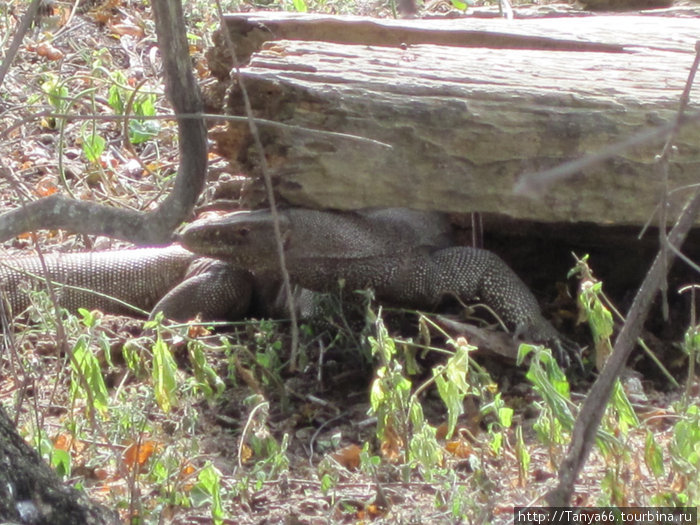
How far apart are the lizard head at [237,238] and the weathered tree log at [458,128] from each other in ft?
0.78

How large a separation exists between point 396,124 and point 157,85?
3338 mm

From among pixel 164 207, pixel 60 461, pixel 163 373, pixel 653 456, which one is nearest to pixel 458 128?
pixel 164 207

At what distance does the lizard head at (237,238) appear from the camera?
4.53 meters

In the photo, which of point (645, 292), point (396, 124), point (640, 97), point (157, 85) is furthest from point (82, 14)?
point (645, 292)

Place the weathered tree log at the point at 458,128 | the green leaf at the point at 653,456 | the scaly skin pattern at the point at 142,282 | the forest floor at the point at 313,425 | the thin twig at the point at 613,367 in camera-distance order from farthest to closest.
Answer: the scaly skin pattern at the point at 142,282 < the weathered tree log at the point at 458,128 < the forest floor at the point at 313,425 < the green leaf at the point at 653,456 < the thin twig at the point at 613,367

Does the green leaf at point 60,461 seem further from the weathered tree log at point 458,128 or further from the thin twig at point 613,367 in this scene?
the thin twig at point 613,367

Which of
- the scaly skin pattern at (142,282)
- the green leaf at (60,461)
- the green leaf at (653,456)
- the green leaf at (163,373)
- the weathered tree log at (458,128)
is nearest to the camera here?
the green leaf at (653,456)

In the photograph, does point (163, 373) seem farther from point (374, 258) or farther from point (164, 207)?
point (374, 258)

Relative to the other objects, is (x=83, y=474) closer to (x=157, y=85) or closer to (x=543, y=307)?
(x=543, y=307)

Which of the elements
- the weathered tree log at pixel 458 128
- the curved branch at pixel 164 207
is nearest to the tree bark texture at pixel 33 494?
the curved branch at pixel 164 207

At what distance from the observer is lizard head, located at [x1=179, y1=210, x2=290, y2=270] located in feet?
14.9

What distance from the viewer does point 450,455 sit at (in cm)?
379

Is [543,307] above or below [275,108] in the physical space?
below

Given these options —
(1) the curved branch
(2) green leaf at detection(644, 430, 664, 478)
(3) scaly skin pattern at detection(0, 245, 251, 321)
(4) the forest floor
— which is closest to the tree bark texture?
(4) the forest floor
